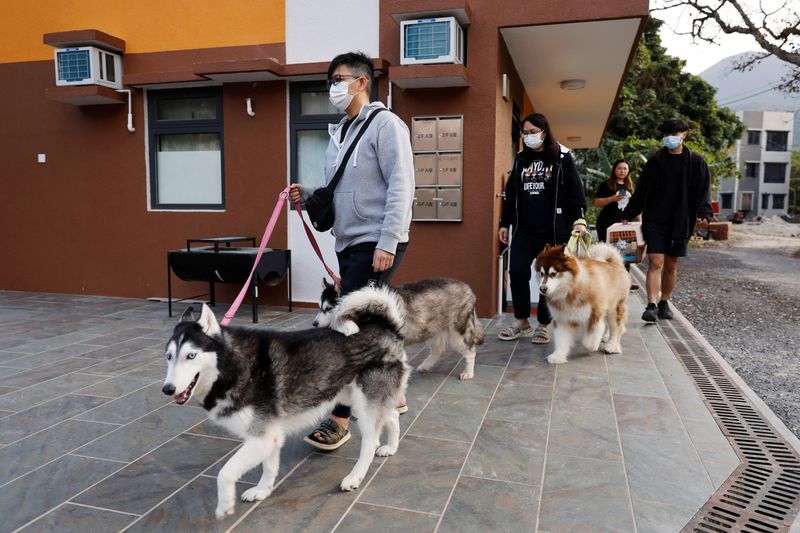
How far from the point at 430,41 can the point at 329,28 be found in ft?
5.04

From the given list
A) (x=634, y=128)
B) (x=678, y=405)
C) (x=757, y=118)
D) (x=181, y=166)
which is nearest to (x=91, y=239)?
(x=181, y=166)

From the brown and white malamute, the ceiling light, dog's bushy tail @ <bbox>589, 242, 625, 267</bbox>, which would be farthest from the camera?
the ceiling light

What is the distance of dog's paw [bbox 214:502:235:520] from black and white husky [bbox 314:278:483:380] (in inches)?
53.9

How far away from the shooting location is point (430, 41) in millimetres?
6270

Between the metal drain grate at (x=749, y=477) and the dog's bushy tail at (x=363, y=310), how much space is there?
1669 millimetres

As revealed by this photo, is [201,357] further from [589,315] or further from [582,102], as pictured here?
[582,102]

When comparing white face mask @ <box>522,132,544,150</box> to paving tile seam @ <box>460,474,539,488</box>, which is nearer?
paving tile seam @ <box>460,474,539,488</box>

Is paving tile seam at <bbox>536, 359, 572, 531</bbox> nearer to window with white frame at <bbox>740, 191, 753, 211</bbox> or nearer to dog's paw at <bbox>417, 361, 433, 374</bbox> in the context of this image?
dog's paw at <bbox>417, 361, 433, 374</bbox>

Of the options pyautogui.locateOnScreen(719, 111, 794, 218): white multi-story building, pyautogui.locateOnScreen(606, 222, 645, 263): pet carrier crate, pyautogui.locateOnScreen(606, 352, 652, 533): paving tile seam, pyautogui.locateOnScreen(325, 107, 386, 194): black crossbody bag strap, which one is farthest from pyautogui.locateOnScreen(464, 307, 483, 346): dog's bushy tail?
pyautogui.locateOnScreen(719, 111, 794, 218): white multi-story building

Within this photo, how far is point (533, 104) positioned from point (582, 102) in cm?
98

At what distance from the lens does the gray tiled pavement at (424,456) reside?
2537 mm

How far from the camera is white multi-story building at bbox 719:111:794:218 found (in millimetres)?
63719

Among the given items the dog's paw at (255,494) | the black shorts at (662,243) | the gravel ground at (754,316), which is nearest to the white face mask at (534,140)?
the black shorts at (662,243)

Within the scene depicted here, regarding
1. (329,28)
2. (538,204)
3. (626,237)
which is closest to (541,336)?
(538,204)
